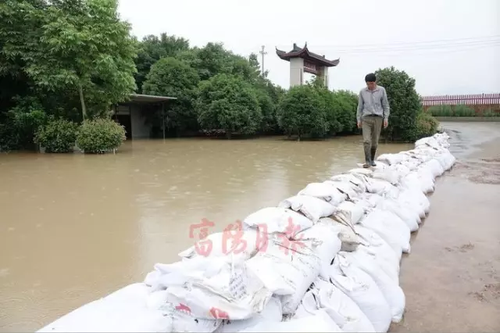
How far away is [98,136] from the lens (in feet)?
30.7

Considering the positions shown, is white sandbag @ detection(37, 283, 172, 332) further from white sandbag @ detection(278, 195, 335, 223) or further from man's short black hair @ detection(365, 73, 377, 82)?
man's short black hair @ detection(365, 73, 377, 82)

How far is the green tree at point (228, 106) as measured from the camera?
1403 cm

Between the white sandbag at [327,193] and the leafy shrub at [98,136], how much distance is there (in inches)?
301

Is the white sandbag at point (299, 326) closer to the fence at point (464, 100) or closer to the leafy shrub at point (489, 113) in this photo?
the leafy shrub at point (489, 113)

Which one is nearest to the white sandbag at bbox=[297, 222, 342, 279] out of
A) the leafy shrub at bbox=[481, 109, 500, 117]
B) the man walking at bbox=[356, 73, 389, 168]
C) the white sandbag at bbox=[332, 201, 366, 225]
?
the white sandbag at bbox=[332, 201, 366, 225]

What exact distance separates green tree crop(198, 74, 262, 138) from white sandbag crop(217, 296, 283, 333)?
41.9 feet

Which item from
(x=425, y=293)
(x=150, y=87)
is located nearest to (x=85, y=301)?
(x=425, y=293)

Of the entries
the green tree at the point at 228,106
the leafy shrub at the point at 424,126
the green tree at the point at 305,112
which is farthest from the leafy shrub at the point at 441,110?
the green tree at the point at 228,106

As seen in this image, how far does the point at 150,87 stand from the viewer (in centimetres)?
1520

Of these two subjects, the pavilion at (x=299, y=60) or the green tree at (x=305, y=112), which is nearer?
the green tree at (x=305, y=112)

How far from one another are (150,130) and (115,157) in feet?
27.7

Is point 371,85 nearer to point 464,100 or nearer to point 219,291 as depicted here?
point 219,291

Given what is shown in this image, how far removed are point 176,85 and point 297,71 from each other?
6.13 meters

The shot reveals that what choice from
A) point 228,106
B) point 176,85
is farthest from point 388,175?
point 176,85
